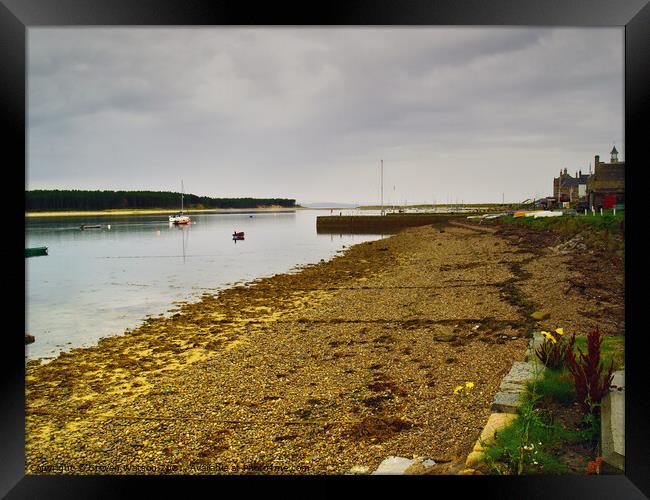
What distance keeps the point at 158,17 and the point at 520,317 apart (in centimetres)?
678

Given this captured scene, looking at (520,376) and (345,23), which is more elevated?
(345,23)

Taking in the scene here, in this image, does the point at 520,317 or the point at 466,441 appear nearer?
the point at 466,441

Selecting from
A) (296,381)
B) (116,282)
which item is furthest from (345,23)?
(116,282)

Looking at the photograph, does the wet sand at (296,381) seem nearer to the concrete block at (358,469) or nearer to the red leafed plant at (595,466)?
the concrete block at (358,469)

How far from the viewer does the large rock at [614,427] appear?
237 centimetres

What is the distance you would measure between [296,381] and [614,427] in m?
3.31

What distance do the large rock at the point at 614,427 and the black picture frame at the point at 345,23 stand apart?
12 cm

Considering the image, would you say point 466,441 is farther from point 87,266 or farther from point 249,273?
point 87,266

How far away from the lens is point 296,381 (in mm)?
5164

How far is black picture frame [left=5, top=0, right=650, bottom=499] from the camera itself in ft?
6.98

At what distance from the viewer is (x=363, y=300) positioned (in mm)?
10461

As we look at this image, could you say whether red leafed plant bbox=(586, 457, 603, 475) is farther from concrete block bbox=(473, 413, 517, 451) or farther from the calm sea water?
the calm sea water

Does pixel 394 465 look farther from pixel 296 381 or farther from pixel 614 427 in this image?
pixel 296 381
